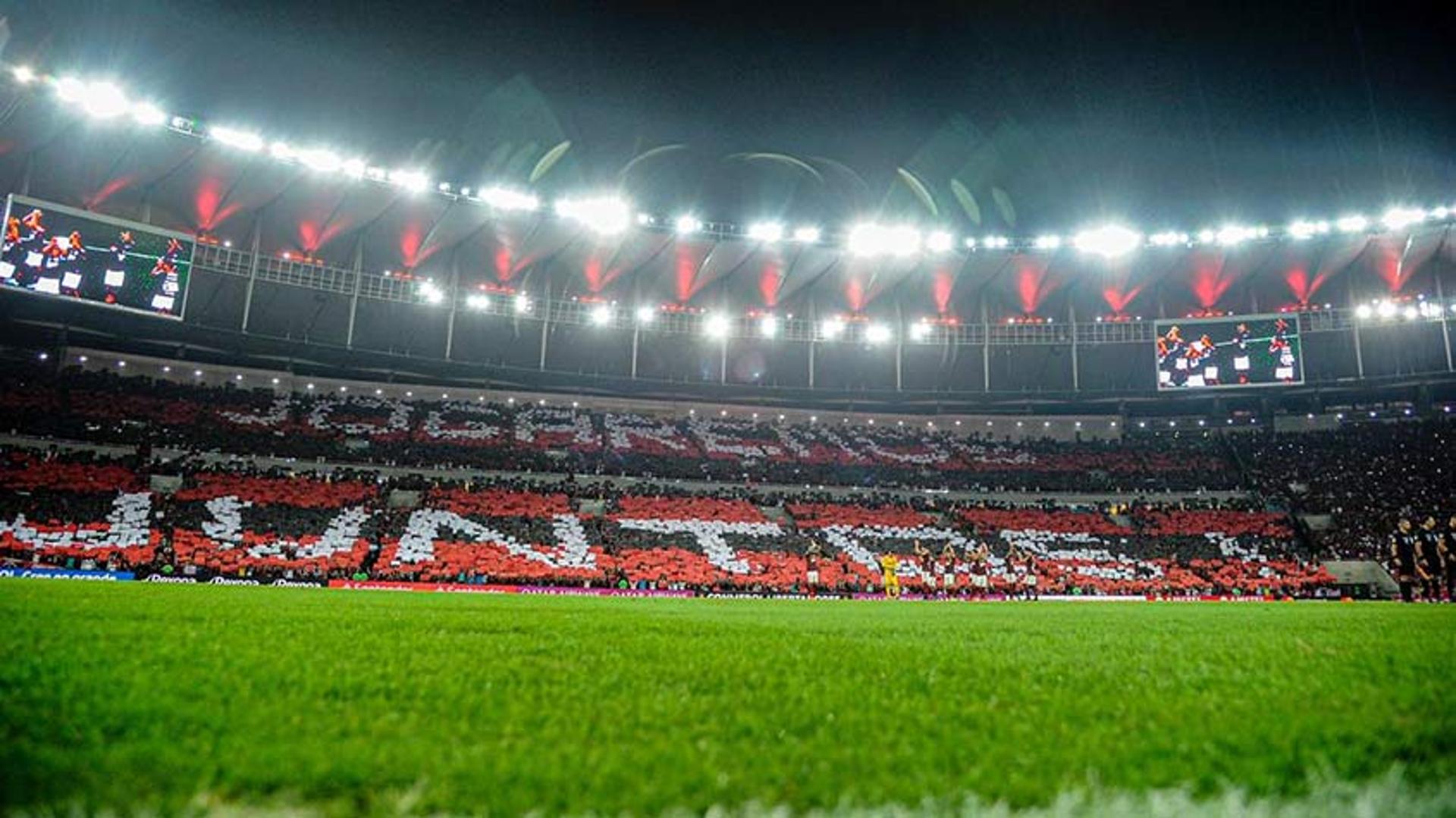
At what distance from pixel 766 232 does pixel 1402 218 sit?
1336 inches

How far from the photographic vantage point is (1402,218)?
4269 cm

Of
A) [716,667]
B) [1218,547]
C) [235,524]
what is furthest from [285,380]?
[1218,547]

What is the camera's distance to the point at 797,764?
9.55 feet

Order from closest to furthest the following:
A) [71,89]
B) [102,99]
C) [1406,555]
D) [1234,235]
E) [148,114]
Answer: [1406,555] → [71,89] → [102,99] → [148,114] → [1234,235]

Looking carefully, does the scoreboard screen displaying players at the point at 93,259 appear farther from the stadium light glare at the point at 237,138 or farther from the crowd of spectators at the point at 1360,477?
the crowd of spectators at the point at 1360,477

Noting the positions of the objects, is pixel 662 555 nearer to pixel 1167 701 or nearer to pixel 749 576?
pixel 749 576

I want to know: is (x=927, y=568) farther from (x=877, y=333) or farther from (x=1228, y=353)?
(x=877, y=333)

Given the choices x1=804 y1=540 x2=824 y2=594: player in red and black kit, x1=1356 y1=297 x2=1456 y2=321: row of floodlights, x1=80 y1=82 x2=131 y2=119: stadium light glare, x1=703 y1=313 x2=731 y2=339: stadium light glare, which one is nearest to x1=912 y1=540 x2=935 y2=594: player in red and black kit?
x1=804 y1=540 x2=824 y2=594: player in red and black kit

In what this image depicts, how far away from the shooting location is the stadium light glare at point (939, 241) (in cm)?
4750

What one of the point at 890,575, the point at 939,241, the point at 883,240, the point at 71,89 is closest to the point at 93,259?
the point at 71,89

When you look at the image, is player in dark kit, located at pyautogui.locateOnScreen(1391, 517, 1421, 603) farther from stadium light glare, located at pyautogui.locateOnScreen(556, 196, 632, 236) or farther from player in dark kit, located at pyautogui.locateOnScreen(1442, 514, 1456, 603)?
stadium light glare, located at pyautogui.locateOnScreen(556, 196, 632, 236)

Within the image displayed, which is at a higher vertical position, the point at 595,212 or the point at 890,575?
the point at 595,212

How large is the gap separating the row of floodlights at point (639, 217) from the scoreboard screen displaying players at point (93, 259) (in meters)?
5.16

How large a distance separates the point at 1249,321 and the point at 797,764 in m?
46.6
